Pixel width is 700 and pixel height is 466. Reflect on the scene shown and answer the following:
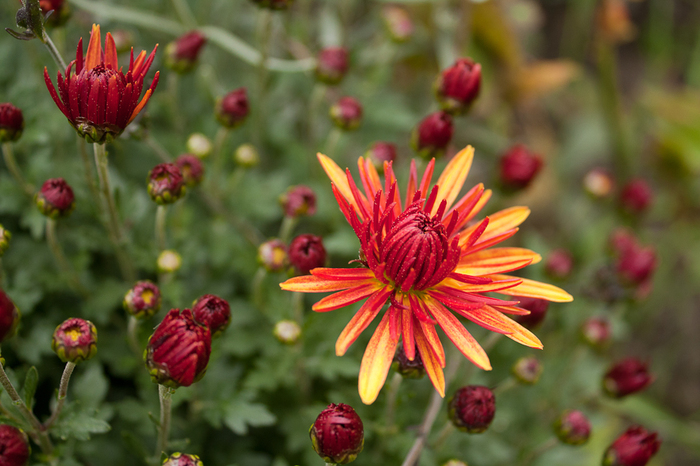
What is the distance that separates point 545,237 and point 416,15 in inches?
69.0

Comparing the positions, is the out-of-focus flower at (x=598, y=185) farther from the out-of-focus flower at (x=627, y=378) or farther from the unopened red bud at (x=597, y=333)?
the out-of-focus flower at (x=627, y=378)

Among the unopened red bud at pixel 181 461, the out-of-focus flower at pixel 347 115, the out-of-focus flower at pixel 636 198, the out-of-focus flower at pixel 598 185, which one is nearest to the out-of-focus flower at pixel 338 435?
the unopened red bud at pixel 181 461

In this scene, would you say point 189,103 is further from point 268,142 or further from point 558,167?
point 558,167

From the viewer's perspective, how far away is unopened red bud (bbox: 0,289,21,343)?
4.22 ft

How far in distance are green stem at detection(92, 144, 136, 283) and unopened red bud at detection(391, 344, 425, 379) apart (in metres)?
0.89

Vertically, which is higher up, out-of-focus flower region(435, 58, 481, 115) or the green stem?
out-of-focus flower region(435, 58, 481, 115)

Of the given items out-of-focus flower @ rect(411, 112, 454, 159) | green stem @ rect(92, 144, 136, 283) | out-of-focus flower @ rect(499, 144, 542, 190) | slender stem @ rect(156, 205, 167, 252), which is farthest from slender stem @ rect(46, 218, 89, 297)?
out-of-focus flower @ rect(499, 144, 542, 190)

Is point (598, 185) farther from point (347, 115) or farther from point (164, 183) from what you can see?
point (164, 183)

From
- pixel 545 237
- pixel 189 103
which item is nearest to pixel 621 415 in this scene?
pixel 545 237

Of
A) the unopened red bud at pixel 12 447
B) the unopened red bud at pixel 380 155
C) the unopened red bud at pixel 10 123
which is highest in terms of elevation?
the unopened red bud at pixel 380 155

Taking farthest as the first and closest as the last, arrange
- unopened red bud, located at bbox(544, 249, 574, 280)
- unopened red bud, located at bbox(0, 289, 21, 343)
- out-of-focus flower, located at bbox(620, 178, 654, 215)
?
out-of-focus flower, located at bbox(620, 178, 654, 215) < unopened red bud, located at bbox(544, 249, 574, 280) < unopened red bud, located at bbox(0, 289, 21, 343)

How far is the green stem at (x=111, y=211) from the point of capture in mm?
1392

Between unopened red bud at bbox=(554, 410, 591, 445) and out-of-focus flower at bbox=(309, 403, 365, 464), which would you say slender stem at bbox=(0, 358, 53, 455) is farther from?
unopened red bud at bbox=(554, 410, 591, 445)

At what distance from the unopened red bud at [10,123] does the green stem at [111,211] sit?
0.23 metres
